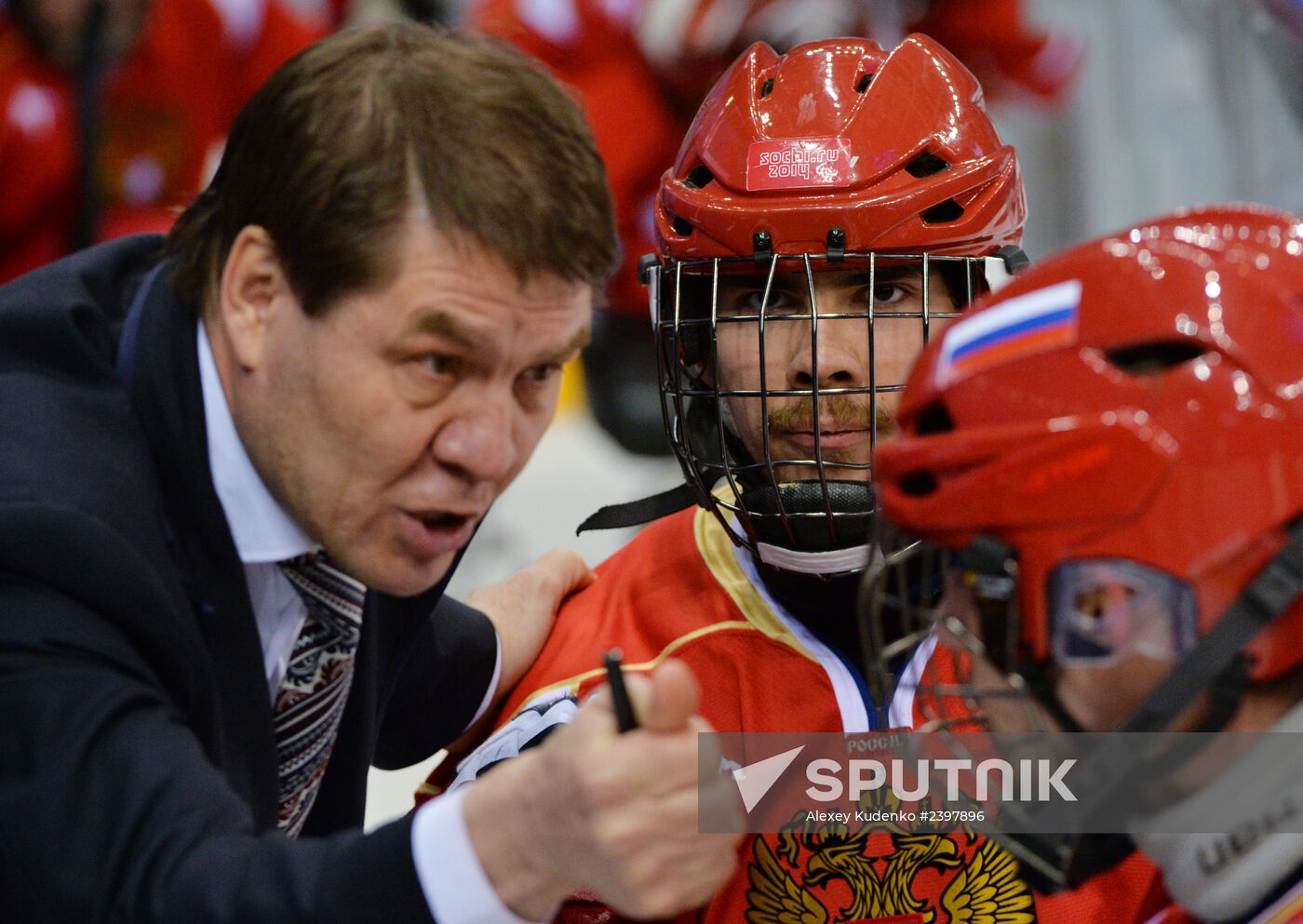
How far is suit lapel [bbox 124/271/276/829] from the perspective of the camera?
63.4 inches

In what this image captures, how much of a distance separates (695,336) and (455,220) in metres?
0.72

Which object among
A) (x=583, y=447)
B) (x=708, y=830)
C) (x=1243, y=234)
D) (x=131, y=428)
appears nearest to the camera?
(x=708, y=830)

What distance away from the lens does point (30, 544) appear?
1.39 m

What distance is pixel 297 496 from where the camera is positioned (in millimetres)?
1610

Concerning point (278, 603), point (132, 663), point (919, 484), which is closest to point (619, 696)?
point (919, 484)

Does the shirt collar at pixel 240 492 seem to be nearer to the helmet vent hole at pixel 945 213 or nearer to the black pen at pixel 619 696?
the black pen at pixel 619 696

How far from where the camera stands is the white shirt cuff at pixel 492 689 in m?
2.13

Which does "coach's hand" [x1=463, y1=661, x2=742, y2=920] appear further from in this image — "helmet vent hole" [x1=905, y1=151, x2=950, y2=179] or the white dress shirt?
"helmet vent hole" [x1=905, y1=151, x2=950, y2=179]

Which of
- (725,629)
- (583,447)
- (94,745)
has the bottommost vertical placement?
(583,447)

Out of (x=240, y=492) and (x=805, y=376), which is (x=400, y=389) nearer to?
(x=240, y=492)

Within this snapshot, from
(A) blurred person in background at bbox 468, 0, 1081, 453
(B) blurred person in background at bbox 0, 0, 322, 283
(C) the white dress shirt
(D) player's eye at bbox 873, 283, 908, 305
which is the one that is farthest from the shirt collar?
(A) blurred person in background at bbox 468, 0, 1081, 453

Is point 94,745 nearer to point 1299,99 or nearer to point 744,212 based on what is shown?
point 744,212

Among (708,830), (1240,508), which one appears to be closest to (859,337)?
(1240,508)

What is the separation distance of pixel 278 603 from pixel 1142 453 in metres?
0.94
